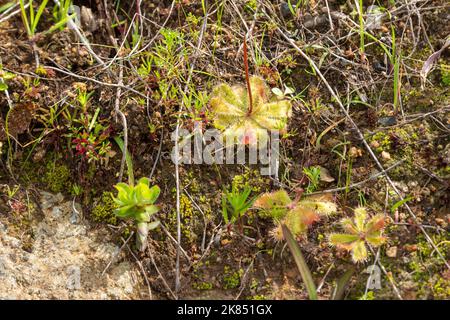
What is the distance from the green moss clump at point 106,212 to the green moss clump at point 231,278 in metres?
0.57

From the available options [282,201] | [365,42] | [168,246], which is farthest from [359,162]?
[168,246]

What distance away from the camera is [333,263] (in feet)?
7.62

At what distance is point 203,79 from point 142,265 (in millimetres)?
1013

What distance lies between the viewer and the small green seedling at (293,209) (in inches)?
93.7

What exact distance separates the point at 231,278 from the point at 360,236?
595 mm

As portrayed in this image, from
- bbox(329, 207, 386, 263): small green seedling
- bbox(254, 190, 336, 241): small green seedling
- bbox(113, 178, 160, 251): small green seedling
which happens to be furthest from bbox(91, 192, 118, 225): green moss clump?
bbox(329, 207, 386, 263): small green seedling

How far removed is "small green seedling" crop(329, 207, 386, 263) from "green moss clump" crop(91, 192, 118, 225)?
101cm

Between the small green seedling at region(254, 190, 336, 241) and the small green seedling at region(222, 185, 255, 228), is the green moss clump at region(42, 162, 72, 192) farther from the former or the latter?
the small green seedling at region(254, 190, 336, 241)

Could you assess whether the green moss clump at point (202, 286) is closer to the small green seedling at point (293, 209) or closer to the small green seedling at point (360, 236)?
the small green seedling at point (293, 209)

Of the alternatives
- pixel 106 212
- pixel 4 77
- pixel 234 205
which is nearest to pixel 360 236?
pixel 234 205

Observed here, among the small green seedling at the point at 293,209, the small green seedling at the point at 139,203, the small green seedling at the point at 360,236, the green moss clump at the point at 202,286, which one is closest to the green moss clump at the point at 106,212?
the small green seedling at the point at 139,203

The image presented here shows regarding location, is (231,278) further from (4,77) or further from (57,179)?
(4,77)
